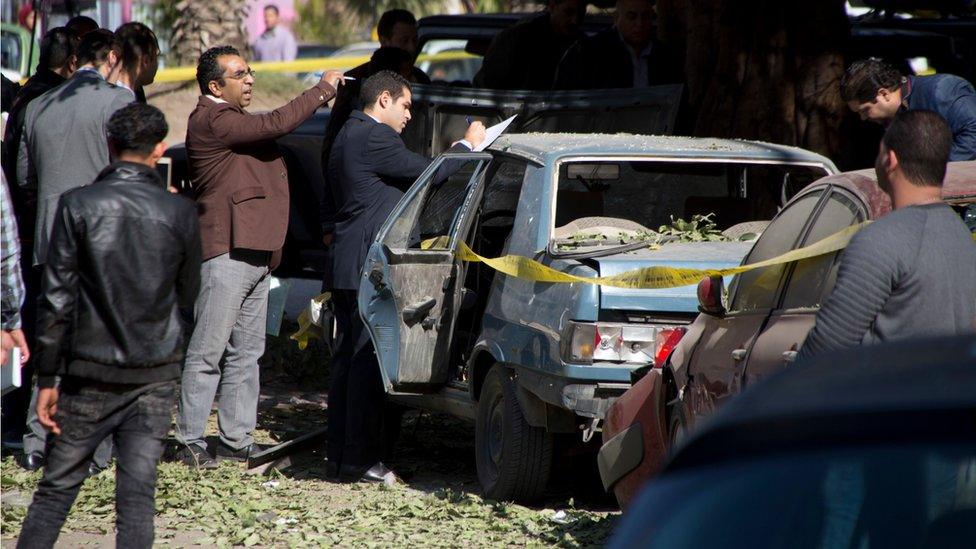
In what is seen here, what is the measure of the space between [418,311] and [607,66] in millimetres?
3850

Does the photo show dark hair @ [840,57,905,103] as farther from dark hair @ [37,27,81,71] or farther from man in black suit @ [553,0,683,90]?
dark hair @ [37,27,81,71]

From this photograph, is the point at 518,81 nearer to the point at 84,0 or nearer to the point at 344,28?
the point at 84,0

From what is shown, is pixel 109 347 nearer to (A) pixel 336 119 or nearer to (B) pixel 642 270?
(B) pixel 642 270

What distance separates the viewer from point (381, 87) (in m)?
7.79

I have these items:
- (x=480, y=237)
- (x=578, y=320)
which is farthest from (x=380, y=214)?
(x=578, y=320)

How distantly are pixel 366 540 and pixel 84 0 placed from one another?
818 centimetres

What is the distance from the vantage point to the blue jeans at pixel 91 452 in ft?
15.3

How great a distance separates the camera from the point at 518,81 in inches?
439

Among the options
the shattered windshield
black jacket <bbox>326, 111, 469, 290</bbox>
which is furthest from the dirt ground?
the shattered windshield

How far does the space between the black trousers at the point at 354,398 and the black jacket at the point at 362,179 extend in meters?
0.19

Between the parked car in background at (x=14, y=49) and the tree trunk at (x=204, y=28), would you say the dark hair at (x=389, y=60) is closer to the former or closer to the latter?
the parked car in background at (x=14, y=49)

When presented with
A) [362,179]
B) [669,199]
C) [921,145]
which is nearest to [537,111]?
[669,199]

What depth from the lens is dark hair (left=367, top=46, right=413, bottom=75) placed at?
9.62m

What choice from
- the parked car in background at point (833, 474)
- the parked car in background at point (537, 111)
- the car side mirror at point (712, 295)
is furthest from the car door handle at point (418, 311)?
the parked car in background at point (833, 474)
